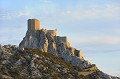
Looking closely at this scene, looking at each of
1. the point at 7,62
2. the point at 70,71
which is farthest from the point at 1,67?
the point at 70,71

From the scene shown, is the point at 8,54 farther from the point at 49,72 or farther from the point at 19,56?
the point at 49,72

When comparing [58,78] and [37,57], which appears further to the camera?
[37,57]

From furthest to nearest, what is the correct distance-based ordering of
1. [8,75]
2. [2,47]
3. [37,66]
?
[2,47] → [37,66] → [8,75]

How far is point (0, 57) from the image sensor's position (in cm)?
18462

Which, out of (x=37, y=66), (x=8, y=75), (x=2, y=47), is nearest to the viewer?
(x=8, y=75)

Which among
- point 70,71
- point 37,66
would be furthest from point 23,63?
point 70,71

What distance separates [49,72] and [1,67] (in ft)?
66.9

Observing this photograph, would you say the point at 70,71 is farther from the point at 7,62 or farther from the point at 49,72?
the point at 7,62

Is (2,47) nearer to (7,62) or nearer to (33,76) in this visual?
(7,62)

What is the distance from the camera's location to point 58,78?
17988 cm

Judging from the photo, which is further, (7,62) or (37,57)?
(37,57)

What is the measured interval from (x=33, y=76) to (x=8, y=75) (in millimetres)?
10101

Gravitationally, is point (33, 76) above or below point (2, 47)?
below

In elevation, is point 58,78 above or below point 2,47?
below
